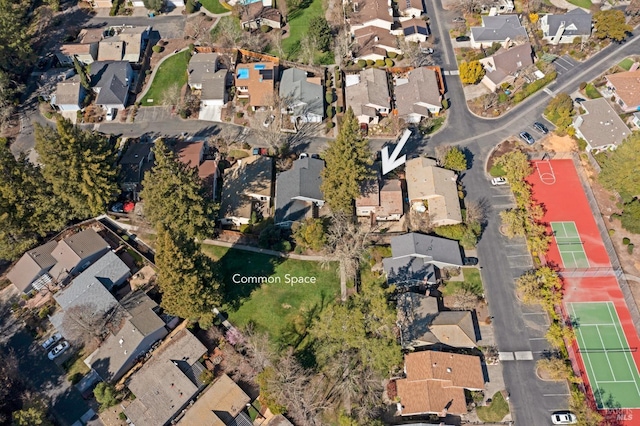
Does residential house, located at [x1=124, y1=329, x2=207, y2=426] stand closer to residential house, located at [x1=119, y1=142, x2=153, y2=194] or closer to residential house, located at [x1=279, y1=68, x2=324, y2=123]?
residential house, located at [x1=119, y1=142, x2=153, y2=194]

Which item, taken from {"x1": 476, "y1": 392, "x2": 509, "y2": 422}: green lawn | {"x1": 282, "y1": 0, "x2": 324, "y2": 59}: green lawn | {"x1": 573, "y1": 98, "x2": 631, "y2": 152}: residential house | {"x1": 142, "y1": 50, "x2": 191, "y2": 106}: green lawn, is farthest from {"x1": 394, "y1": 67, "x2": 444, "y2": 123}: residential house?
{"x1": 476, "y1": 392, "x2": 509, "y2": 422}: green lawn

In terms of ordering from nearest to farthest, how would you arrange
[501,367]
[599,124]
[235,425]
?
[235,425] → [501,367] → [599,124]

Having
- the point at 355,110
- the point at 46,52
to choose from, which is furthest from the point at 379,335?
the point at 46,52

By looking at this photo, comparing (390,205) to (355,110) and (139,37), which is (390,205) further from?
(139,37)

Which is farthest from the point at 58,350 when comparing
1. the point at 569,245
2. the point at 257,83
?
the point at 569,245

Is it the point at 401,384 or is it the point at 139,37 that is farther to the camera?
the point at 139,37

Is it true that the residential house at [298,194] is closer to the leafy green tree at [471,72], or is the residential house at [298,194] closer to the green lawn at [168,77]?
the green lawn at [168,77]

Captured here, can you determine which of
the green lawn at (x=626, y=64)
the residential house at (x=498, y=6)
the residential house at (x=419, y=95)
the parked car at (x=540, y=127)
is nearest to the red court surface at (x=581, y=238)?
the parked car at (x=540, y=127)

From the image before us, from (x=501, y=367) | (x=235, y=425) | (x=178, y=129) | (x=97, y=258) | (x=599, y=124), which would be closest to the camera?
(x=235, y=425)
